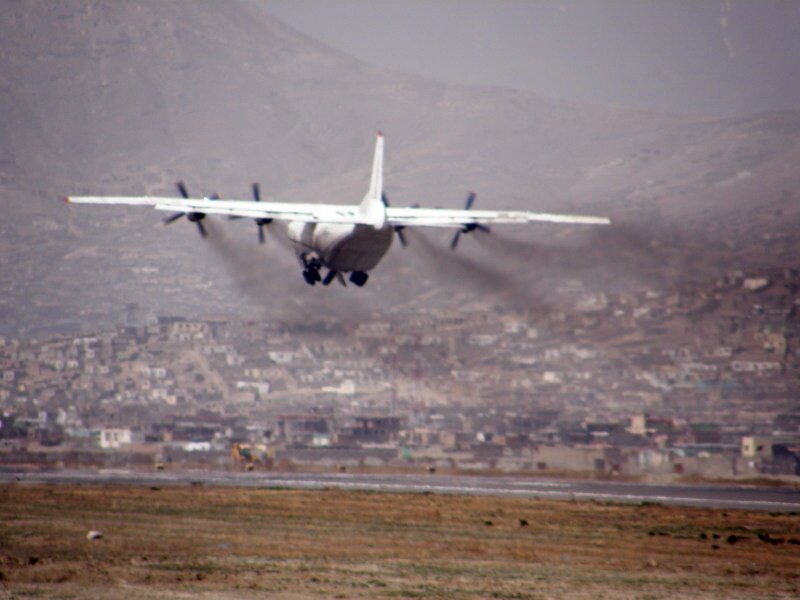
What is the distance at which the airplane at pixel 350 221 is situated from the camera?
205 ft

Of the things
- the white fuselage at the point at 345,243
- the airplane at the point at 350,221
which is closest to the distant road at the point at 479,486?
the white fuselage at the point at 345,243

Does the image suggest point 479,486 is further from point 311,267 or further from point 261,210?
point 261,210

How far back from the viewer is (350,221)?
61.7 m

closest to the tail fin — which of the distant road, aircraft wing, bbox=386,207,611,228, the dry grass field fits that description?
aircraft wing, bbox=386,207,611,228

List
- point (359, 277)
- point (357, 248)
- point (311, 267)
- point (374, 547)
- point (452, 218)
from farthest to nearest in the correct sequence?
point (359, 277), point (311, 267), point (452, 218), point (357, 248), point (374, 547)

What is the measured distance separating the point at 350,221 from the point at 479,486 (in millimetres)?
19578

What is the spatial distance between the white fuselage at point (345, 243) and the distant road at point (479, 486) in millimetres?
11724

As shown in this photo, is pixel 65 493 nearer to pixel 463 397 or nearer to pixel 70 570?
pixel 70 570

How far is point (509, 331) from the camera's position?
604 ft

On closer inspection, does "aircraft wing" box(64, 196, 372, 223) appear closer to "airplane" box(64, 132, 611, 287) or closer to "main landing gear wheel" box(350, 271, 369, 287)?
"airplane" box(64, 132, 611, 287)

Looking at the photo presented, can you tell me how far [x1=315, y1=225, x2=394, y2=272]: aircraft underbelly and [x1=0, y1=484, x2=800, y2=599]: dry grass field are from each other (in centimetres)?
1109

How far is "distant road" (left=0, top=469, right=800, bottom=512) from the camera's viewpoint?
65.4m

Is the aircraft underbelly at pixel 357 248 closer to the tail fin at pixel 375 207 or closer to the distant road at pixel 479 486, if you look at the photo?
the tail fin at pixel 375 207

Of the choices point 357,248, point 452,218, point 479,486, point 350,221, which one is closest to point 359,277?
point 357,248
